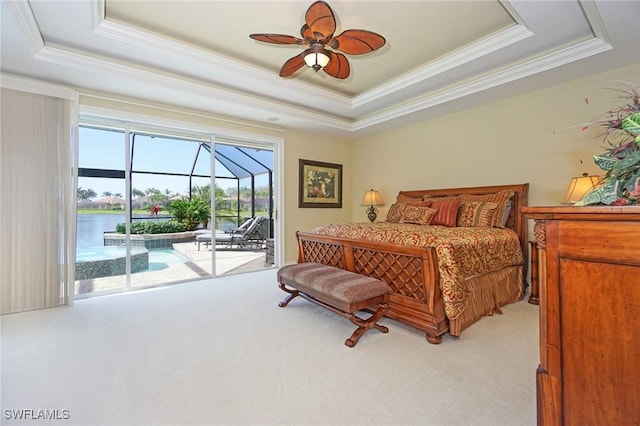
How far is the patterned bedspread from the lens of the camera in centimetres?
223

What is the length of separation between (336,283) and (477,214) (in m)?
2.18

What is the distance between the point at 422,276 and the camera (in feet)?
7.64

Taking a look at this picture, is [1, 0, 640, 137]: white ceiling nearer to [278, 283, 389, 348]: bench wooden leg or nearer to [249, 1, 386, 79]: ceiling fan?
[249, 1, 386, 79]: ceiling fan

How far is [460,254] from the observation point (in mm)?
2406

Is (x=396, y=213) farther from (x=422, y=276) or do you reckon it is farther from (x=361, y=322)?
(x=361, y=322)

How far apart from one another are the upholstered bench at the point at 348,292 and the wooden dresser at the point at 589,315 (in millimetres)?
1329

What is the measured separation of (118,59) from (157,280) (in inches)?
110

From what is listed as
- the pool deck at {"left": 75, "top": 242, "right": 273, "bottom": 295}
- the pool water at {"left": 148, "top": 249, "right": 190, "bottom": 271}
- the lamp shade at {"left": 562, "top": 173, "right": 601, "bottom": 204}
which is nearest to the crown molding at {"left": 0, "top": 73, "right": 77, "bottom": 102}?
the pool water at {"left": 148, "top": 249, "right": 190, "bottom": 271}

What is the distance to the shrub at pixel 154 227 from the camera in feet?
12.4

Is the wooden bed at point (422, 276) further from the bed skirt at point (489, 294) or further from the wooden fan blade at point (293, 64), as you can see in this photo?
the wooden fan blade at point (293, 64)

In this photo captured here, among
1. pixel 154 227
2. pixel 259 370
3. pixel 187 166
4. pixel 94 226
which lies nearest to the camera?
pixel 259 370

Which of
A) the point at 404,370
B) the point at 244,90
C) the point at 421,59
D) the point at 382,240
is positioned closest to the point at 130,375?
the point at 404,370

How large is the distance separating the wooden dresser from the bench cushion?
→ 1.34 m

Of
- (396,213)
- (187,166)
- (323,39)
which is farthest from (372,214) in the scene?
(323,39)
